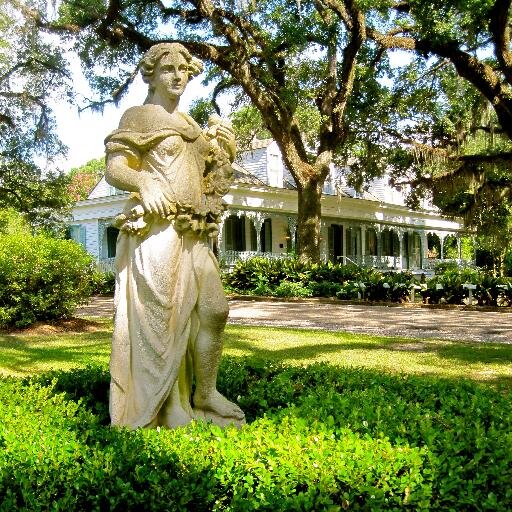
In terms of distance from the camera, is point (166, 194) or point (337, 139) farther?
point (337, 139)

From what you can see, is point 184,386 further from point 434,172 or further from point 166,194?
point 434,172

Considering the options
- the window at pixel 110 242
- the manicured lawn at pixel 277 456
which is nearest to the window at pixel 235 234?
the window at pixel 110 242

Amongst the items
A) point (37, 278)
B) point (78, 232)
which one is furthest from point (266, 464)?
point (78, 232)

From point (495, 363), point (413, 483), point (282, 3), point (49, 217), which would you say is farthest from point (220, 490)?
point (49, 217)

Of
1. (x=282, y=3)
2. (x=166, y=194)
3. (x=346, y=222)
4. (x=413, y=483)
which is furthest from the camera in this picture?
(x=346, y=222)

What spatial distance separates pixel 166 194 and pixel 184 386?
134 cm

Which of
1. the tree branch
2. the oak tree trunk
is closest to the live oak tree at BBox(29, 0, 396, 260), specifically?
the oak tree trunk

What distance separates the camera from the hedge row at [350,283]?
66.3ft

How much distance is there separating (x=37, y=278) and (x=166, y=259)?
10281mm

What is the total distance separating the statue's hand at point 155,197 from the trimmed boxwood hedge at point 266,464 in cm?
138

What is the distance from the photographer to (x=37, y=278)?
13.4 meters

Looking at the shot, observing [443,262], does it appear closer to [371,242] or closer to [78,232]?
[371,242]

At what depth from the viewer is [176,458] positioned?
3.34 metres

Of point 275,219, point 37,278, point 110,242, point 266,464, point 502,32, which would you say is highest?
point 502,32
